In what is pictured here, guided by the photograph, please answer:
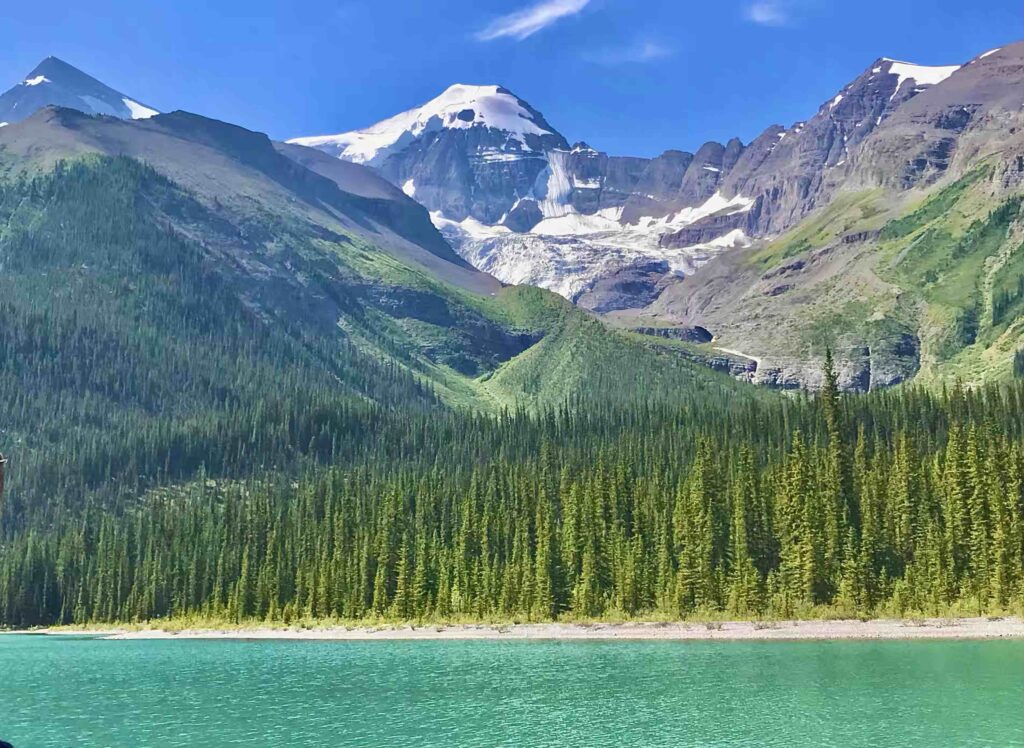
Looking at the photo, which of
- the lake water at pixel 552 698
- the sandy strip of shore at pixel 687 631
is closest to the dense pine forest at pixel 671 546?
the sandy strip of shore at pixel 687 631

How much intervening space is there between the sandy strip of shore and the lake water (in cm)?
486

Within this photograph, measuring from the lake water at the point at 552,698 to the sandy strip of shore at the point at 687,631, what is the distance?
16.0 ft

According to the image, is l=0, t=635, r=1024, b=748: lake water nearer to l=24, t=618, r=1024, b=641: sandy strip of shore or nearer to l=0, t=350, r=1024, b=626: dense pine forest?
l=24, t=618, r=1024, b=641: sandy strip of shore

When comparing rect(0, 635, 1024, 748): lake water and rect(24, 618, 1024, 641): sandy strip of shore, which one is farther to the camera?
rect(24, 618, 1024, 641): sandy strip of shore

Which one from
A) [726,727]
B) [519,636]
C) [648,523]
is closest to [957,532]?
[648,523]

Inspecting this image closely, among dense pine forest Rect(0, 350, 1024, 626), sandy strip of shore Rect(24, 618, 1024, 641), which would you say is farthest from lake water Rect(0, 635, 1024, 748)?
dense pine forest Rect(0, 350, 1024, 626)

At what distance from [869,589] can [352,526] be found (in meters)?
94.0

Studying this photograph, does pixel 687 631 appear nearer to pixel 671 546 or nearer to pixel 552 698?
pixel 671 546

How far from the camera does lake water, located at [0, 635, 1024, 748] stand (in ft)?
233

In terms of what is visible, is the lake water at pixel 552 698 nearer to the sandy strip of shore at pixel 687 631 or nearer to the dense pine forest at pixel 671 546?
the sandy strip of shore at pixel 687 631

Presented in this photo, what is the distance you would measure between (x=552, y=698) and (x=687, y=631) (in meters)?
47.0

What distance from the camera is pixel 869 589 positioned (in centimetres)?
13162

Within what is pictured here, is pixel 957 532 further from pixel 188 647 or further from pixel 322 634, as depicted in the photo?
pixel 188 647

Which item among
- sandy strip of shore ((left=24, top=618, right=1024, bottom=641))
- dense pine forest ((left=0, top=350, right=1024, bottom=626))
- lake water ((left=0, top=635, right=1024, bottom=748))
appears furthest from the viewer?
dense pine forest ((left=0, top=350, right=1024, bottom=626))
